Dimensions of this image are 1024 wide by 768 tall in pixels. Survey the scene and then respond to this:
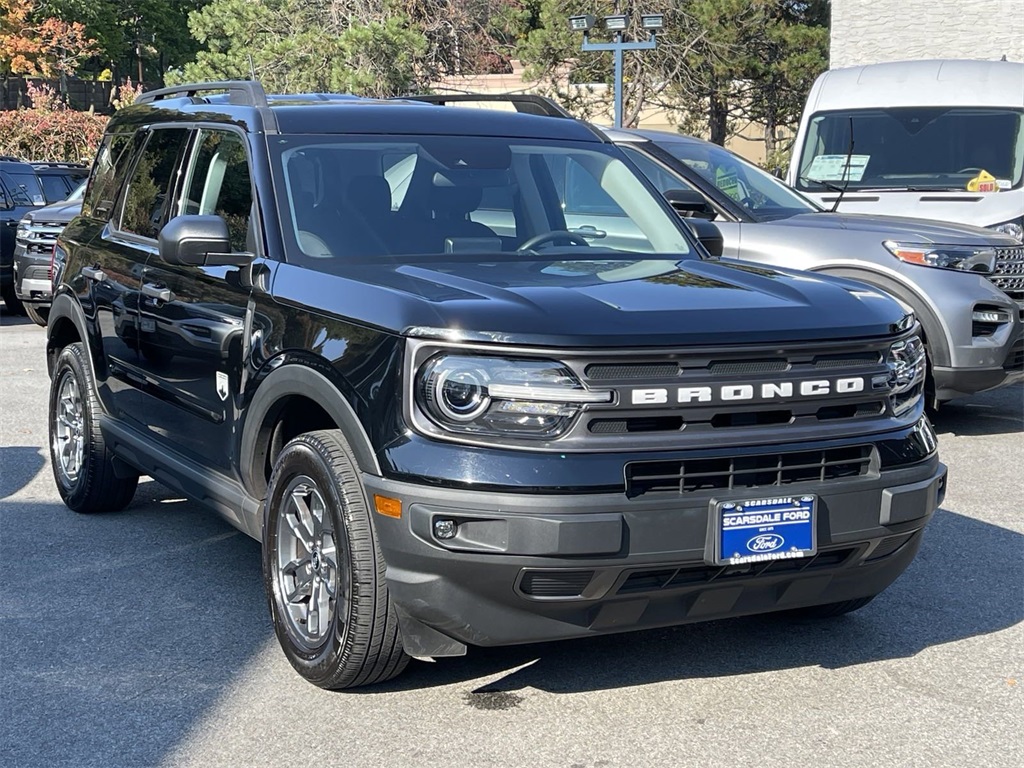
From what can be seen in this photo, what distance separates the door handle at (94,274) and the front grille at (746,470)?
3.36m

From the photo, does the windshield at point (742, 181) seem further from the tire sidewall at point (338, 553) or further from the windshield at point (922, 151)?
the tire sidewall at point (338, 553)

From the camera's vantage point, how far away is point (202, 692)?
452 cm

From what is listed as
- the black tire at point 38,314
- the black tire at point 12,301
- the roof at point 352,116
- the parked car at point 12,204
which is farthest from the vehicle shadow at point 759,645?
the black tire at point 12,301

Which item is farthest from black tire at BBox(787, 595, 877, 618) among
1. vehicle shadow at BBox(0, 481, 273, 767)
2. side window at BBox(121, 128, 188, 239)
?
side window at BBox(121, 128, 188, 239)

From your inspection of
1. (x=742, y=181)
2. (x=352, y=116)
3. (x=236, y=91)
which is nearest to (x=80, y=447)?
(x=236, y=91)

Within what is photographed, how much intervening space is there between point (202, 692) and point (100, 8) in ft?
147

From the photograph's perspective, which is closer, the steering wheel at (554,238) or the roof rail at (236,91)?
the steering wheel at (554,238)

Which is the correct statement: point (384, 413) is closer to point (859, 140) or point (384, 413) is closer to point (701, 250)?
point (701, 250)

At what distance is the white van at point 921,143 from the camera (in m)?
10.6

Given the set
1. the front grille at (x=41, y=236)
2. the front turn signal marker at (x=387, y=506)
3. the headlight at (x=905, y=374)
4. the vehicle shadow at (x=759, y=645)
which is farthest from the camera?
the front grille at (x=41, y=236)

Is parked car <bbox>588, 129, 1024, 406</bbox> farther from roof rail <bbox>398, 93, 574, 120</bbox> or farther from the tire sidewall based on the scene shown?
the tire sidewall

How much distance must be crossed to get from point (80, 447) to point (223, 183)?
1995 millimetres

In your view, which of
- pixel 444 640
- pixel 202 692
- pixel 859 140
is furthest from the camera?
pixel 859 140

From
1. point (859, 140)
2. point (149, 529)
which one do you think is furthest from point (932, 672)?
point (859, 140)
